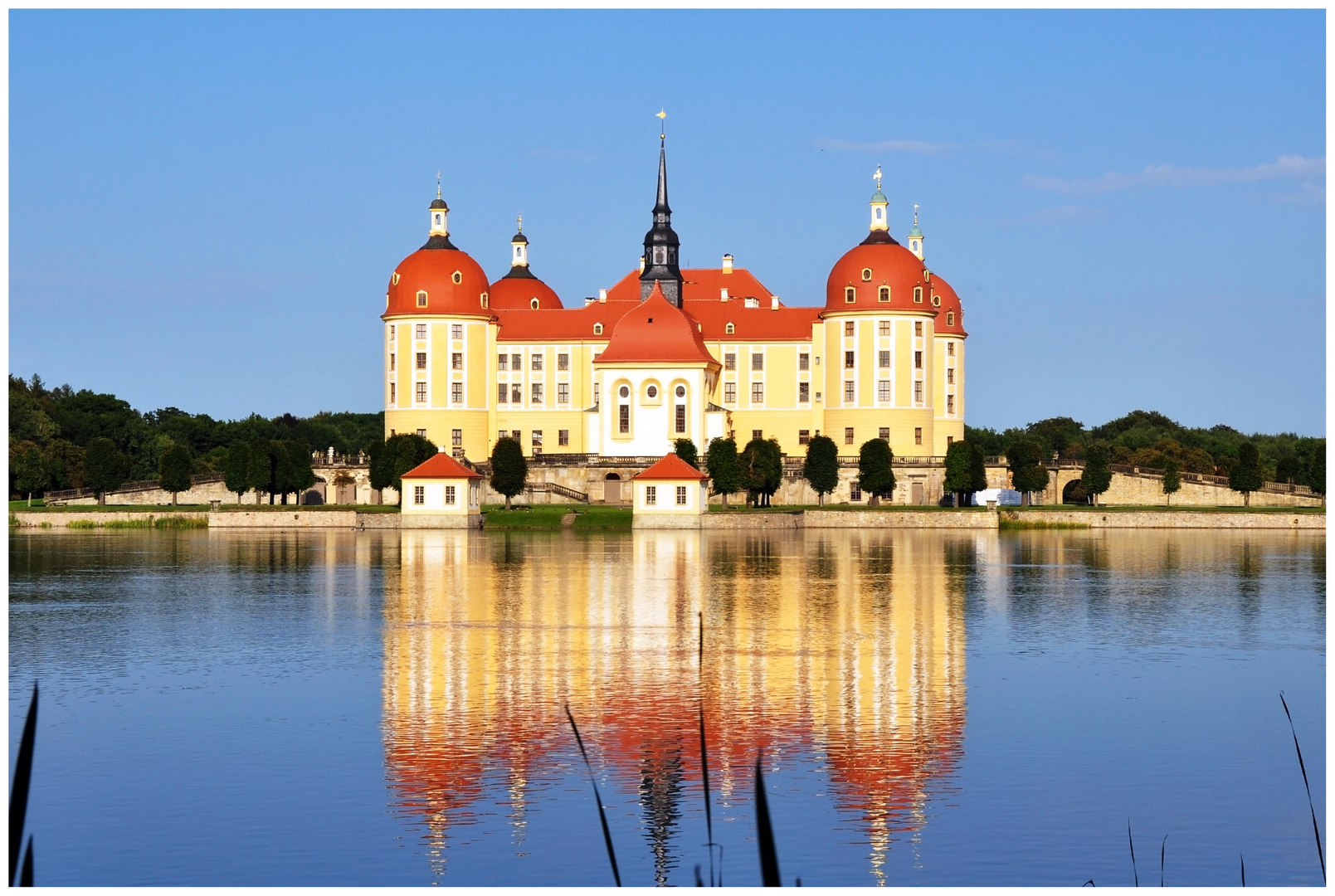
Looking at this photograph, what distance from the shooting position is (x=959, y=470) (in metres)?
69.8

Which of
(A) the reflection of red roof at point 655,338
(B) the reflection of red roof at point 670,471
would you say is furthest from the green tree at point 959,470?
(B) the reflection of red roof at point 670,471

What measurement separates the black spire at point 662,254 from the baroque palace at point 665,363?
81 mm

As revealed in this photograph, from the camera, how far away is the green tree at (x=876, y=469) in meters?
69.4

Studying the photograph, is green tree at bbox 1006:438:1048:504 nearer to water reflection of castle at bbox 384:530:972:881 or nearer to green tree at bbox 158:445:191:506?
water reflection of castle at bbox 384:530:972:881

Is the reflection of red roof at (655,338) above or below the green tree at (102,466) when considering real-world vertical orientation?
above

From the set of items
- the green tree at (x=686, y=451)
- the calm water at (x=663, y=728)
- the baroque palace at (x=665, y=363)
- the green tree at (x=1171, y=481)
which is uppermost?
the baroque palace at (x=665, y=363)

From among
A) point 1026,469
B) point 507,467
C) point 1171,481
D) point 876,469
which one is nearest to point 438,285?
point 507,467

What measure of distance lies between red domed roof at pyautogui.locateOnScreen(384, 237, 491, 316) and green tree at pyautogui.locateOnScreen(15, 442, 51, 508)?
54.5 ft

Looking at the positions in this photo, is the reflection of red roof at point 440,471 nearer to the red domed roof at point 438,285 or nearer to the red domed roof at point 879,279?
the red domed roof at point 438,285

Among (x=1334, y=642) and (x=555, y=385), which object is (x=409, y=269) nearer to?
(x=555, y=385)

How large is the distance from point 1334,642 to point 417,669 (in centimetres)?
1411

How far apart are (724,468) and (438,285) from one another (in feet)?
61.3

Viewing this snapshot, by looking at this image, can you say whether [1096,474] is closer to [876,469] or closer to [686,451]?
[876,469]

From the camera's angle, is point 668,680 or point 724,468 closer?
point 668,680
